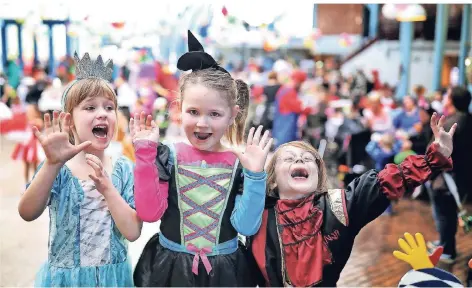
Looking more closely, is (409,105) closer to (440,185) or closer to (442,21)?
(440,185)

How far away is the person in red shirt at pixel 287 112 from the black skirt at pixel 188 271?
219 inches

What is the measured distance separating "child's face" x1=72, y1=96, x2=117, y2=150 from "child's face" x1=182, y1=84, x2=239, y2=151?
0.26m

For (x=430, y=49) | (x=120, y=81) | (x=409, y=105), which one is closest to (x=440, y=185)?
(x=409, y=105)

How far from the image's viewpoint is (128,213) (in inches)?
70.7

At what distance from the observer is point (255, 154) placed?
174cm

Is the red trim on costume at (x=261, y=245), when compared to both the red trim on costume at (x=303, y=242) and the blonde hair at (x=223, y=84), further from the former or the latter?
the blonde hair at (x=223, y=84)

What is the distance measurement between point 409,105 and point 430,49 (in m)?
7.22

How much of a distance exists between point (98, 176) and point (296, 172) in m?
0.67

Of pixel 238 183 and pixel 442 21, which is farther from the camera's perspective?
pixel 442 21

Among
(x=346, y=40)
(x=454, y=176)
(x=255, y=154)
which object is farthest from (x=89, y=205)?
(x=346, y=40)

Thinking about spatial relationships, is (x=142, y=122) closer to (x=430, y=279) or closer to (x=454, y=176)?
(x=430, y=279)

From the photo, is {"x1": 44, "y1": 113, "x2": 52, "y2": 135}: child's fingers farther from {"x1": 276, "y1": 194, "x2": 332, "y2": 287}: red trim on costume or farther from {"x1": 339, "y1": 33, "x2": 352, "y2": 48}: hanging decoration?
{"x1": 339, "y1": 33, "x2": 352, "y2": 48}: hanging decoration

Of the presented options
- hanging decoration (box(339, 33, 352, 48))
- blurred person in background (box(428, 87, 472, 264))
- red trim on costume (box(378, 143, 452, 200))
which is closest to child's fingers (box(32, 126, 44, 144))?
red trim on costume (box(378, 143, 452, 200))

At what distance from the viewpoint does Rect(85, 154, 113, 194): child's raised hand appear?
1.72 meters
